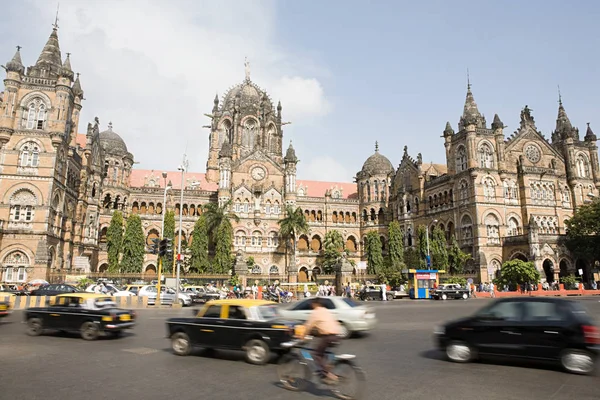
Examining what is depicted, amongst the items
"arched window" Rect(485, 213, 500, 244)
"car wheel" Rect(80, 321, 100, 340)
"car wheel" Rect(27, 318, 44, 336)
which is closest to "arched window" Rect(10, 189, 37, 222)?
"car wheel" Rect(27, 318, 44, 336)

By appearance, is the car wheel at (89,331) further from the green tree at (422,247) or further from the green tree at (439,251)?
the green tree at (422,247)

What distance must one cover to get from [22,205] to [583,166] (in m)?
63.2

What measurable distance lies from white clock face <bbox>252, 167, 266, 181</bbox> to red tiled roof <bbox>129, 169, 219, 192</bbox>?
6.83 m

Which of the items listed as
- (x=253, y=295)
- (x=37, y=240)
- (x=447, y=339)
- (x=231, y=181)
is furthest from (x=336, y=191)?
(x=447, y=339)

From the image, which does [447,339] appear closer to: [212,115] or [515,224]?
[515,224]

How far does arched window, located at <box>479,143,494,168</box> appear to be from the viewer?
4928 cm

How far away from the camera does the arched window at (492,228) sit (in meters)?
47.5

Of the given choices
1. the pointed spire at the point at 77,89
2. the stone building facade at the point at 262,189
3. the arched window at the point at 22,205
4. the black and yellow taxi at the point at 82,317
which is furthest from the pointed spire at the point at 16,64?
the black and yellow taxi at the point at 82,317

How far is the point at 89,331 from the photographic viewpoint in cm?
1310

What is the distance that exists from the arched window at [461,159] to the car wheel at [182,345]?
45634 mm

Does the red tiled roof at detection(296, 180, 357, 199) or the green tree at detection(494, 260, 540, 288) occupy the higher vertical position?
the red tiled roof at detection(296, 180, 357, 199)

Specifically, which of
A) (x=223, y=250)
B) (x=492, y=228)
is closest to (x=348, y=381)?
(x=223, y=250)

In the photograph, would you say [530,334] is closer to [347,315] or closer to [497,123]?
[347,315]

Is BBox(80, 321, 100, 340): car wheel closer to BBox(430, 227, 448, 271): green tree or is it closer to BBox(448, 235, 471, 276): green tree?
BBox(430, 227, 448, 271): green tree
